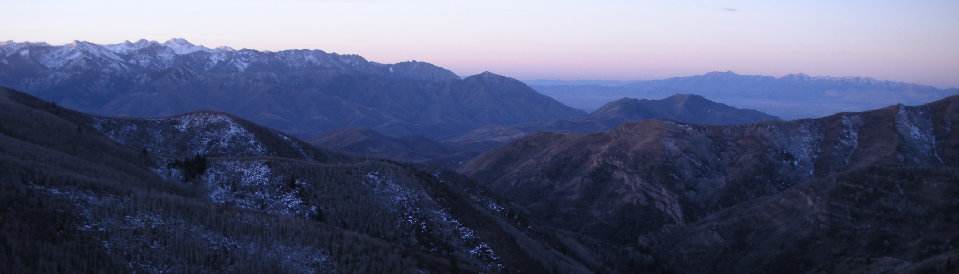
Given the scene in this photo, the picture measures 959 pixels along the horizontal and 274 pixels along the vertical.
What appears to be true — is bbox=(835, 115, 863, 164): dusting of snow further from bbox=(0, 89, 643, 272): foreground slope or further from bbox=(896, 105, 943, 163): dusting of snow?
bbox=(0, 89, 643, 272): foreground slope

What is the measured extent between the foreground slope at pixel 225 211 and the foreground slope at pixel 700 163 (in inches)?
1007

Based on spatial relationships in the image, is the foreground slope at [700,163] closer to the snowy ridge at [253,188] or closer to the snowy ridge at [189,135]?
the snowy ridge at [189,135]

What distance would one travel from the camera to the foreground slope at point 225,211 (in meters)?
26.3

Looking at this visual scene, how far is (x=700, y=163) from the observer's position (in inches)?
4284

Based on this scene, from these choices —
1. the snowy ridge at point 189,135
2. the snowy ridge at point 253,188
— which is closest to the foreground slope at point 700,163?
the snowy ridge at point 189,135

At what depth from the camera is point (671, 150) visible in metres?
113

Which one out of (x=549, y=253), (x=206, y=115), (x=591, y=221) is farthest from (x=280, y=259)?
(x=591, y=221)

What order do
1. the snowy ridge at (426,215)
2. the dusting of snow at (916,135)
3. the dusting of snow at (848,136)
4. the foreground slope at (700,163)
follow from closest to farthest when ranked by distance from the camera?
the snowy ridge at (426,215), the foreground slope at (700,163), the dusting of snow at (916,135), the dusting of snow at (848,136)

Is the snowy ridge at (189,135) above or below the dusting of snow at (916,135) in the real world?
below

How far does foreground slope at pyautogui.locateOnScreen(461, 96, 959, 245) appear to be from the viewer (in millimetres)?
98062

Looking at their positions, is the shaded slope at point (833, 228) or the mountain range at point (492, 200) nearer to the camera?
the mountain range at point (492, 200)

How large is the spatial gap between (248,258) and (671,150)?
9732cm

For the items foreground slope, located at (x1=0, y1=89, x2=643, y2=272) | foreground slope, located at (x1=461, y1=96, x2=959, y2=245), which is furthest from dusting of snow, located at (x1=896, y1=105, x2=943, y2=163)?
foreground slope, located at (x1=0, y1=89, x2=643, y2=272)

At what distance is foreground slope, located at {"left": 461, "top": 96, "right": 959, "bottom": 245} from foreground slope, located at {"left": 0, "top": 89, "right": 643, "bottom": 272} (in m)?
25.6
